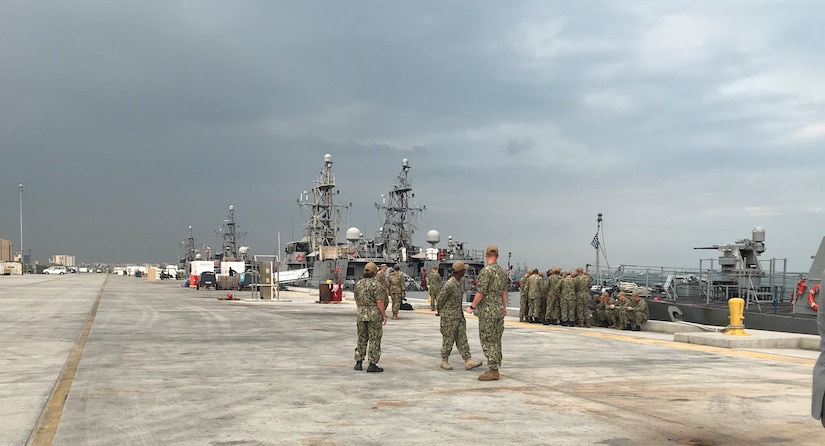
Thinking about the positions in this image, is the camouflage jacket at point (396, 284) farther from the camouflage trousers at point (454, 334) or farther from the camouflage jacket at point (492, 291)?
the camouflage jacket at point (492, 291)

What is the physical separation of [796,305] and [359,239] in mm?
42200

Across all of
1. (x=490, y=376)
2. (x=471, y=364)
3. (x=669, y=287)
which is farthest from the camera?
(x=669, y=287)

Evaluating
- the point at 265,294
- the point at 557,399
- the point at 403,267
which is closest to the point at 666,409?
the point at 557,399

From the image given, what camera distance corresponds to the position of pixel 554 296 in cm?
1969

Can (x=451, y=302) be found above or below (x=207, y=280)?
above

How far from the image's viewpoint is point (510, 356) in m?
11.9

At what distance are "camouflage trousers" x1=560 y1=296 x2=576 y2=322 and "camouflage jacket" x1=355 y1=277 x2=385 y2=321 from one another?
34.4 feet

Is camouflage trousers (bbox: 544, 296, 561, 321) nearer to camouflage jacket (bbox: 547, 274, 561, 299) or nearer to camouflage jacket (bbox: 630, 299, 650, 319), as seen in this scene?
camouflage jacket (bbox: 547, 274, 561, 299)

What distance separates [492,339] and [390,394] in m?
1.85

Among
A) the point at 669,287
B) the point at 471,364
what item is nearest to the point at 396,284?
the point at 471,364

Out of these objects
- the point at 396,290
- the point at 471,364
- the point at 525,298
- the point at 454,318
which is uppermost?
the point at 454,318

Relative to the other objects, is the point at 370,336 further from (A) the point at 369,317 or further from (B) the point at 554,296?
(B) the point at 554,296

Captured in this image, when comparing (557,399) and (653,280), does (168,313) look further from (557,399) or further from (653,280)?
→ (653,280)

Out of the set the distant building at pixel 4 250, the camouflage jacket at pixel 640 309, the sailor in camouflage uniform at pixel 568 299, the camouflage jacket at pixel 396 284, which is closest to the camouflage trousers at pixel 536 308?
the sailor in camouflage uniform at pixel 568 299
